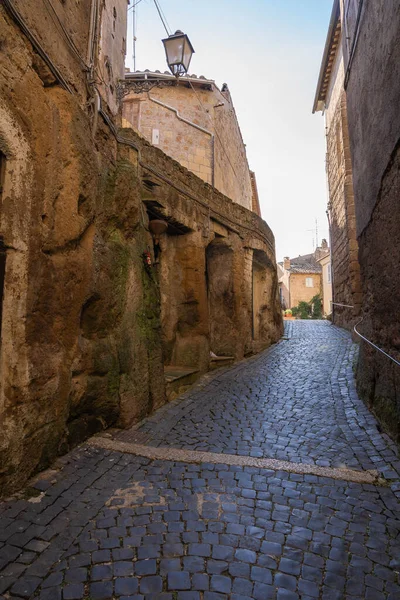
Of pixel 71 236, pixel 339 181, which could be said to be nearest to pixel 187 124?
pixel 339 181

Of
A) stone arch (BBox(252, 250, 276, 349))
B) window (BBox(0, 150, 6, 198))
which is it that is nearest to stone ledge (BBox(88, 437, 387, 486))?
window (BBox(0, 150, 6, 198))

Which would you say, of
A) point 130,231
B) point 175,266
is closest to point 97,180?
point 130,231

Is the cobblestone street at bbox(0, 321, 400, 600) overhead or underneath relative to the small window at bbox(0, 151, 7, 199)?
underneath

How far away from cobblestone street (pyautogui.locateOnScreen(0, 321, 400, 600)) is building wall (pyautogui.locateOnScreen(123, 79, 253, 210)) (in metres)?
8.94

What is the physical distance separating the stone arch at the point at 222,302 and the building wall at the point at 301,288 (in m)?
28.8

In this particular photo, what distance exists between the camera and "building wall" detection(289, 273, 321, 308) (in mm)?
36438

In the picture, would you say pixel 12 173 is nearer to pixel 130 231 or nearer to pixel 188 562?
pixel 130 231

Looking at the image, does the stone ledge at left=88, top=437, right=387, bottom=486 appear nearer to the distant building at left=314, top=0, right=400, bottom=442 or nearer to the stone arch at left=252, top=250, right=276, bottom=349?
the distant building at left=314, top=0, right=400, bottom=442

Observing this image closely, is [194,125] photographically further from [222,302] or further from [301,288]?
[301,288]

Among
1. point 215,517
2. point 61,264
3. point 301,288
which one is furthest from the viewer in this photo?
point 301,288

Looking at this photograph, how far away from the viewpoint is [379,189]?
14.0ft

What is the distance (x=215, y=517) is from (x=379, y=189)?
12.1 feet

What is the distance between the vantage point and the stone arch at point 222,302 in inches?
336

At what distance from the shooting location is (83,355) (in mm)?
3881
